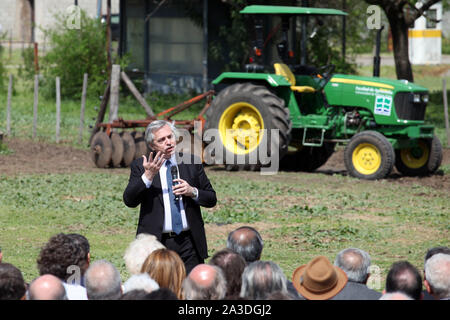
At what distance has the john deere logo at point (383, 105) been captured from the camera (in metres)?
14.6

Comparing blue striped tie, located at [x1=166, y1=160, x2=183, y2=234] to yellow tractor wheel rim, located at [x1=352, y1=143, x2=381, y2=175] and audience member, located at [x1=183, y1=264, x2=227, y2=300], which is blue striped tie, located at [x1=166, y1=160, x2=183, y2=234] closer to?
audience member, located at [x1=183, y1=264, x2=227, y2=300]

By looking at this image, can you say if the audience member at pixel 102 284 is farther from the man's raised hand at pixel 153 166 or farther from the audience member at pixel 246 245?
the man's raised hand at pixel 153 166

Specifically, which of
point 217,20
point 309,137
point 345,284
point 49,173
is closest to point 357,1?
point 217,20

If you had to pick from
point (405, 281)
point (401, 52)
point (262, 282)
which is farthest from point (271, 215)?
point (401, 52)

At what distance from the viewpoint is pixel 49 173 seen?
14398 millimetres

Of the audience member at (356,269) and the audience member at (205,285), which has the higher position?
the audience member at (205,285)

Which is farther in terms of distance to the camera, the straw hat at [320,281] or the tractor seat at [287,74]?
the tractor seat at [287,74]

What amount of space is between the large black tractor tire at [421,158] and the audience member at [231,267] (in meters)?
10.5

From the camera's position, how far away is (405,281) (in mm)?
4609

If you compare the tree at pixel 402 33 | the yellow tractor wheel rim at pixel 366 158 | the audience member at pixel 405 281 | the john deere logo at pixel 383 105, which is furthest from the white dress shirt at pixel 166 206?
the tree at pixel 402 33

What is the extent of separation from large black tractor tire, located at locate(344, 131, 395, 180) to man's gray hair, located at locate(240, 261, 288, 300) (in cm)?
977

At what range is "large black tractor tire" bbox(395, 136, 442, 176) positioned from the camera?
586 inches

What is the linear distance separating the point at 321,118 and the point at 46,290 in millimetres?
10918
